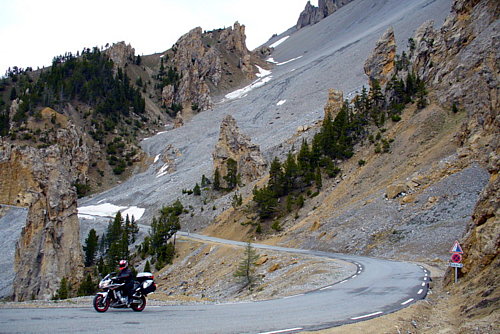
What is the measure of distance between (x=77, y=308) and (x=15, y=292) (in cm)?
3119

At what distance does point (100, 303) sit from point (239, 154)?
175ft

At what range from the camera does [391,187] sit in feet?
98.3

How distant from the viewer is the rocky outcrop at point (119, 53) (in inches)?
5960

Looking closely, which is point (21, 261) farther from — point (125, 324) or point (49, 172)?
point (125, 324)

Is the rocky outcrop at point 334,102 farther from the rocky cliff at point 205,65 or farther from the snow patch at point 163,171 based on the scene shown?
the rocky cliff at point 205,65

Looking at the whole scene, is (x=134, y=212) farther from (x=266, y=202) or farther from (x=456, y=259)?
(x=456, y=259)

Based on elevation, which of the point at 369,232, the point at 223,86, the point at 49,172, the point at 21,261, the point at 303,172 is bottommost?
the point at 369,232

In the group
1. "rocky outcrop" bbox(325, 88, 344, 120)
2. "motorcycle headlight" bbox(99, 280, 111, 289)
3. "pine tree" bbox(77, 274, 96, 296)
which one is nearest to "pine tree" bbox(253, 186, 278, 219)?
"pine tree" bbox(77, 274, 96, 296)

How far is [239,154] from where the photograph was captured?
61844 mm

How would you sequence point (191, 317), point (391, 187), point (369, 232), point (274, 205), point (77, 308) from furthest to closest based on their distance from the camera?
point (274, 205)
point (391, 187)
point (369, 232)
point (77, 308)
point (191, 317)

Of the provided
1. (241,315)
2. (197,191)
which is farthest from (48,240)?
(241,315)

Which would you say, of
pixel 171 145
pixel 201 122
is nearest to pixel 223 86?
pixel 201 122

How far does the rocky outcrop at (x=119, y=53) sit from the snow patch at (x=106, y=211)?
89.8 m

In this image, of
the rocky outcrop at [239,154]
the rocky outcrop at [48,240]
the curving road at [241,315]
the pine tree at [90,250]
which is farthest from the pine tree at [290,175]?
the curving road at [241,315]
